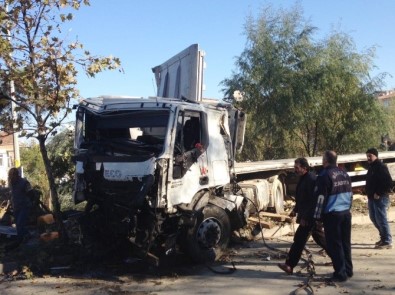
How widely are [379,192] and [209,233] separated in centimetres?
279

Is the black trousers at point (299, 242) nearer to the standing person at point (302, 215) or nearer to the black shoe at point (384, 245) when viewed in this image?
the standing person at point (302, 215)

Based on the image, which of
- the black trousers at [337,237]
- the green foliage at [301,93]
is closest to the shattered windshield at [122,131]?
the black trousers at [337,237]

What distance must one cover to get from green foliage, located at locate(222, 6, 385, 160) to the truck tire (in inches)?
326

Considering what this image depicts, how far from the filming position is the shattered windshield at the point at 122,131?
683 centimetres

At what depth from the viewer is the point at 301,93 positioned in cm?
1866

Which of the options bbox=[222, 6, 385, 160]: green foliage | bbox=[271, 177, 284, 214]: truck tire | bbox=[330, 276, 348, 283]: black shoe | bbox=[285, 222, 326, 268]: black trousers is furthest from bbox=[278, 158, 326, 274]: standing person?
bbox=[222, 6, 385, 160]: green foliage

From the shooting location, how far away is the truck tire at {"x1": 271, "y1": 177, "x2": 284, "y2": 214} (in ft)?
34.6

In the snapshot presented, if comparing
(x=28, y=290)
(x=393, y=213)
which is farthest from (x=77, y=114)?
(x=393, y=213)

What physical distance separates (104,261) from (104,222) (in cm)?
106

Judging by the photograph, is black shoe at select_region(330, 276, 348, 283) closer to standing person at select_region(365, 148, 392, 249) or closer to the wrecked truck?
the wrecked truck

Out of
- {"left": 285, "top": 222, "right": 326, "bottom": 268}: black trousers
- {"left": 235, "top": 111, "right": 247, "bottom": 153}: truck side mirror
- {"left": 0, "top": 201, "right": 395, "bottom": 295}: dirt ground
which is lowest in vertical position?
{"left": 0, "top": 201, "right": 395, "bottom": 295}: dirt ground

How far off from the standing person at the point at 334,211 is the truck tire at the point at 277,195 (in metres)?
4.44

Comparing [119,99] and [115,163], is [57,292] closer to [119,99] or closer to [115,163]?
[115,163]

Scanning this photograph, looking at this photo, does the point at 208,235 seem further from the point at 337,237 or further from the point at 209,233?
the point at 337,237
